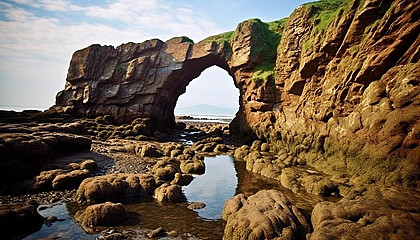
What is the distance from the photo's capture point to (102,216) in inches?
463

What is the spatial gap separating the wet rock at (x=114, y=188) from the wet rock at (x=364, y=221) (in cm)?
1056

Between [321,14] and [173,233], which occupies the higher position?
[321,14]

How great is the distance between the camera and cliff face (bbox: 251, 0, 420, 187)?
55.0 feet

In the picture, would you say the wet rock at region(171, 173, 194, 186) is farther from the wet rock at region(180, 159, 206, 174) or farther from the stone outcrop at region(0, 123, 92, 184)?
the stone outcrop at region(0, 123, 92, 184)

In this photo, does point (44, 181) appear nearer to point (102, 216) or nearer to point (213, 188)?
point (102, 216)

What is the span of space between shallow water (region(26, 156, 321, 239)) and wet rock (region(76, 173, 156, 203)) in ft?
2.91

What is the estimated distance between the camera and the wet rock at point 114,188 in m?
14.6

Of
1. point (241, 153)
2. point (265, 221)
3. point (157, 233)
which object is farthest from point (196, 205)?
point (241, 153)

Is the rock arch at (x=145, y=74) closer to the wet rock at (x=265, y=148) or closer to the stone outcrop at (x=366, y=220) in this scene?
the wet rock at (x=265, y=148)

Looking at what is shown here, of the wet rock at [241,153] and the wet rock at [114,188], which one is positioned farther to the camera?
the wet rock at [241,153]

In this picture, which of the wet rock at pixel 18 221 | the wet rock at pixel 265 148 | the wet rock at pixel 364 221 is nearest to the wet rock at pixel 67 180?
the wet rock at pixel 18 221

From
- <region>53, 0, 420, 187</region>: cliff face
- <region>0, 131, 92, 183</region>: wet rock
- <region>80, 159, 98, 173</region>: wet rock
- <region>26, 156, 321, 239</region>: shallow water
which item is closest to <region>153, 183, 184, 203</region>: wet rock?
<region>26, 156, 321, 239</region>: shallow water

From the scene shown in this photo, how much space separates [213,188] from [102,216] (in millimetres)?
9240

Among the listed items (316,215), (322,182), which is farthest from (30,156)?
(322,182)
